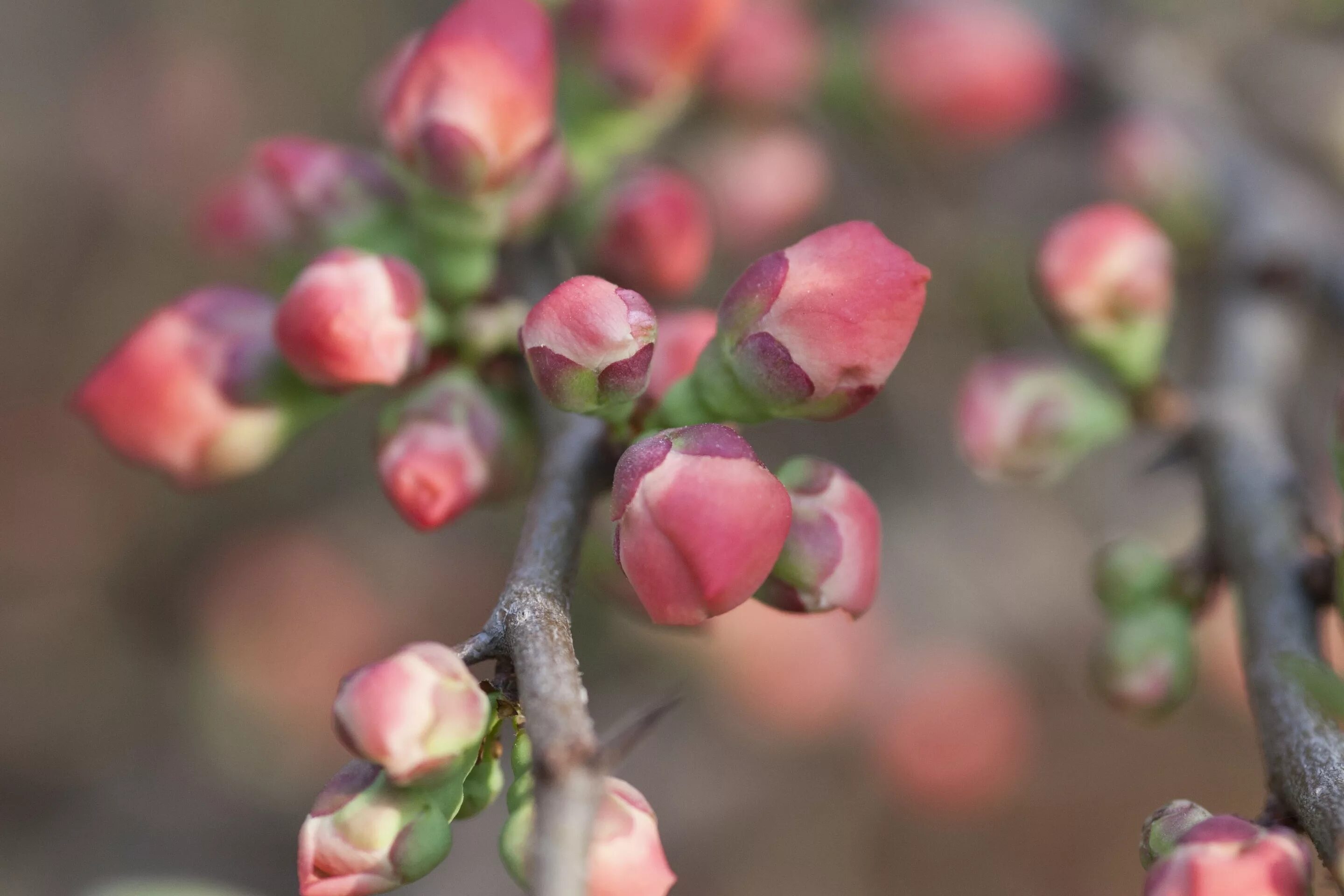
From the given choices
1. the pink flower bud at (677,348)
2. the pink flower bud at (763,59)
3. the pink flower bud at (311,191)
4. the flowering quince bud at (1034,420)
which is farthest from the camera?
the pink flower bud at (763,59)

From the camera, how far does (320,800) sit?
0.53m

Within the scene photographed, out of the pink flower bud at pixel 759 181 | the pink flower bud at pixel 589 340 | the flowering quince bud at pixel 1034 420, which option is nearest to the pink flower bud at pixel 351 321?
the pink flower bud at pixel 589 340

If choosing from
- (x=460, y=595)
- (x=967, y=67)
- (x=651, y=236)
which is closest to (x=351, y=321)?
(x=651, y=236)

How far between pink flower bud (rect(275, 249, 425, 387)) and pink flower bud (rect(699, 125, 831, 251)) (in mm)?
604

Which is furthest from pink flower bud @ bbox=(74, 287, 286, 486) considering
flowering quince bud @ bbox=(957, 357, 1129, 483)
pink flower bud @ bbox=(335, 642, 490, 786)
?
flowering quince bud @ bbox=(957, 357, 1129, 483)

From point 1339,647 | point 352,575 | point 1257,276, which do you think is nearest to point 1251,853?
point 1257,276

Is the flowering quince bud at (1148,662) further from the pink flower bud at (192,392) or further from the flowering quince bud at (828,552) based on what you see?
the pink flower bud at (192,392)

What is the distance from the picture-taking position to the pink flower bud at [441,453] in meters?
0.66

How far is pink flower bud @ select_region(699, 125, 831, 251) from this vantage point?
4.02 feet

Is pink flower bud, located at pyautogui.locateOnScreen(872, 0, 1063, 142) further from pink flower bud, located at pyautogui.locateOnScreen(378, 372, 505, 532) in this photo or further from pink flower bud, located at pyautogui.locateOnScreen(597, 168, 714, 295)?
pink flower bud, located at pyautogui.locateOnScreen(378, 372, 505, 532)

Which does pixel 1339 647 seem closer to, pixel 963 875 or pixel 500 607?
pixel 963 875

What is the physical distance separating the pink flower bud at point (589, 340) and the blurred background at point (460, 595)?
29.7 inches

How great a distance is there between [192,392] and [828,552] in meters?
0.41

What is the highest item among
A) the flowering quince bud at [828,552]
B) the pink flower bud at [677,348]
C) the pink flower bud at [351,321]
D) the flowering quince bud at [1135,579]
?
the pink flower bud at [351,321]
